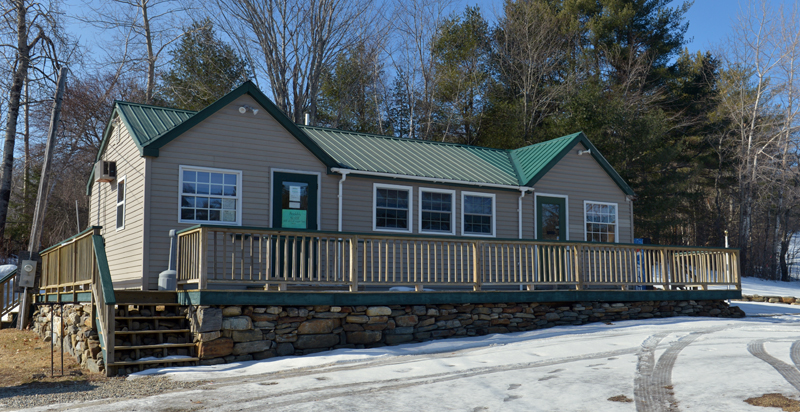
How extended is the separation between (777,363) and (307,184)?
8338 mm

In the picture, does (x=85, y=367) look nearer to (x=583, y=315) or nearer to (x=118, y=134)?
(x=118, y=134)

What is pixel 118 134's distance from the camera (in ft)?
41.7

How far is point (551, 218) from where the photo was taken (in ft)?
49.9

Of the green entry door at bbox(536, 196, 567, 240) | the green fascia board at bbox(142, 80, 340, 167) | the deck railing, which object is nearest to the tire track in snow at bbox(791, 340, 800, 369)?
the deck railing

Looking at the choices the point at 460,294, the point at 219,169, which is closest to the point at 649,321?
the point at 460,294

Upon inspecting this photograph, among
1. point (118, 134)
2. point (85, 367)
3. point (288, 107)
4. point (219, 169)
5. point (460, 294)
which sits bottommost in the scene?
point (85, 367)

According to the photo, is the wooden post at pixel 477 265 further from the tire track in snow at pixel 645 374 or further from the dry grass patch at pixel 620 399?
the dry grass patch at pixel 620 399

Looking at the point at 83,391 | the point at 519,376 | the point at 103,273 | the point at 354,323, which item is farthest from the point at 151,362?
the point at 519,376

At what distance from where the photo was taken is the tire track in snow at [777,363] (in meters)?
5.83

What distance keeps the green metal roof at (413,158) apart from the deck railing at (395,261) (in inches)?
68.2

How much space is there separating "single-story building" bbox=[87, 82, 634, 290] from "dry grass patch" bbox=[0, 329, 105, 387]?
5.80ft

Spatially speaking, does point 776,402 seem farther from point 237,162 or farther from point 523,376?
point 237,162

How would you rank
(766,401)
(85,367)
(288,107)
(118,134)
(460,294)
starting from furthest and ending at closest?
(288,107)
(118,134)
(460,294)
(85,367)
(766,401)

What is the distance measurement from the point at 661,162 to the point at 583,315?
647 inches
